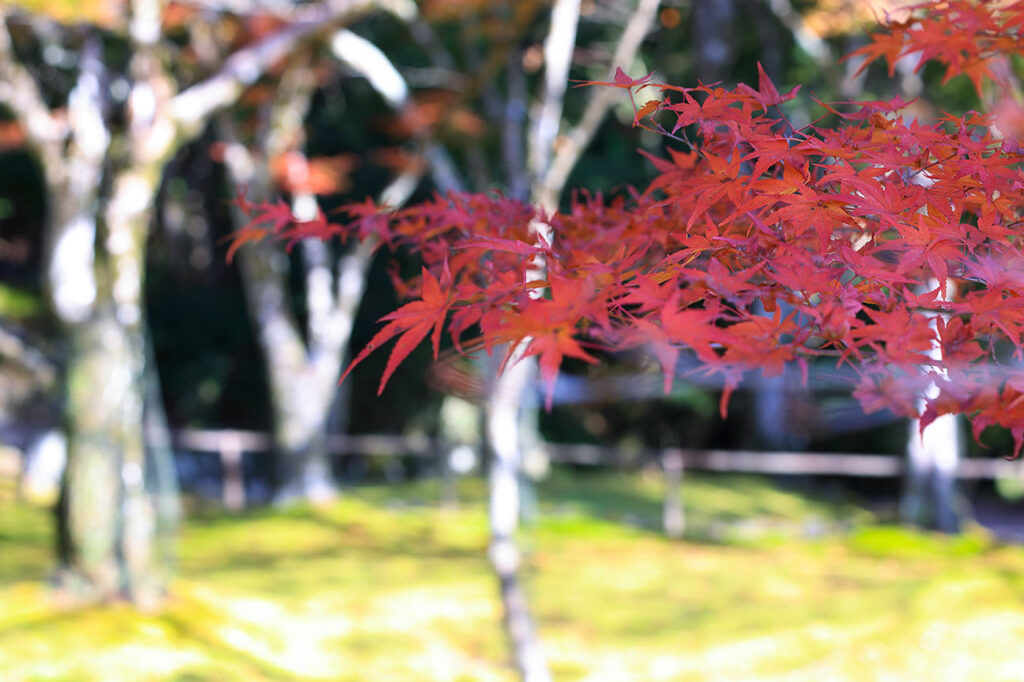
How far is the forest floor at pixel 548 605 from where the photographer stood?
5148 mm

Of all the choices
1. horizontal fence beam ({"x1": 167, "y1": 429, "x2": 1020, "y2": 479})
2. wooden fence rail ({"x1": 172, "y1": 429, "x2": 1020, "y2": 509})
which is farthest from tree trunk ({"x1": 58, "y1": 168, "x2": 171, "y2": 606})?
wooden fence rail ({"x1": 172, "y1": 429, "x2": 1020, "y2": 509})

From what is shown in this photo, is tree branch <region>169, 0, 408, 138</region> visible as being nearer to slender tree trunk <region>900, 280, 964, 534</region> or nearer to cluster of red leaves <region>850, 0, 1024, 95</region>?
cluster of red leaves <region>850, 0, 1024, 95</region>

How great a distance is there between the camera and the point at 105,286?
5.45 meters

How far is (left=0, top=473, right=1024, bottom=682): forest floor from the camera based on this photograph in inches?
203

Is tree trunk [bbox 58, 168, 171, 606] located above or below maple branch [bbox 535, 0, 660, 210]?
below

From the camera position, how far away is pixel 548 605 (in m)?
6.55

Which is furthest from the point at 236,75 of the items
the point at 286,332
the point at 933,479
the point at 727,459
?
the point at 933,479

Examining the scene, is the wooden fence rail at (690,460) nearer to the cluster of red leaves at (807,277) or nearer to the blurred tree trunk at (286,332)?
the blurred tree trunk at (286,332)

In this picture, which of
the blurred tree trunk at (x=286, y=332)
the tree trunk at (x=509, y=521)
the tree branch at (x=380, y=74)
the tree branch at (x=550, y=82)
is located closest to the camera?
the tree trunk at (x=509, y=521)

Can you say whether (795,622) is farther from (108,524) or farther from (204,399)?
(204,399)

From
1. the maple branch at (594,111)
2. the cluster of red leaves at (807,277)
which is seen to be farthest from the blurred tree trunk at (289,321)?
the cluster of red leaves at (807,277)

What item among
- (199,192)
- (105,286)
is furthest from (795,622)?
(199,192)

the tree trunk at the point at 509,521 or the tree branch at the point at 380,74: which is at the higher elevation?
the tree branch at the point at 380,74

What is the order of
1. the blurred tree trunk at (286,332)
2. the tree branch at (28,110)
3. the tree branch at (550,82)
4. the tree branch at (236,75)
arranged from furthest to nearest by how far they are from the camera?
the blurred tree trunk at (286,332) → the tree branch at (550,82) → the tree branch at (28,110) → the tree branch at (236,75)
